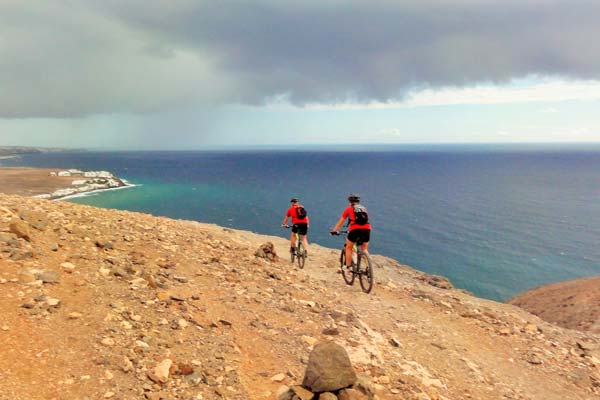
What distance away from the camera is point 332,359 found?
245 inches

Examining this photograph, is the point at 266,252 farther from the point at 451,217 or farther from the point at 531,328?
the point at 451,217

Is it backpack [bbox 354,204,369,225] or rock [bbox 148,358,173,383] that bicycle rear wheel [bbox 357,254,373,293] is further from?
rock [bbox 148,358,173,383]

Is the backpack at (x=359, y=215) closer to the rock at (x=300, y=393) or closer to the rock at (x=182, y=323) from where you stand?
the rock at (x=182, y=323)

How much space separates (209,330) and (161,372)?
181 cm

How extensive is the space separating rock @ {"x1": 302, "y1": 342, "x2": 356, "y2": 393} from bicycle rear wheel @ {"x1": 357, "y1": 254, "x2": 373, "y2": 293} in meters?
7.24

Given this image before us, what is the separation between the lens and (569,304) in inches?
982

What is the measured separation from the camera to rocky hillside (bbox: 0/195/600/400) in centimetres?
611

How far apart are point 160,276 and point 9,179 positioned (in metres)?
125

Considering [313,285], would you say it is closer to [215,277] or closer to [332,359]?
[215,277]

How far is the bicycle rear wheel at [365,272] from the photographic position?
44.1 ft

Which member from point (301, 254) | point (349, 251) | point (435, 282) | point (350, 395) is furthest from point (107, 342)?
point (435, 282)

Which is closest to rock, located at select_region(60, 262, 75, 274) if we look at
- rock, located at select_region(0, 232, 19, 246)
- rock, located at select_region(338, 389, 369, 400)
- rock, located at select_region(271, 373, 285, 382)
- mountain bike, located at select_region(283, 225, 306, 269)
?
rock, located at select_region(0, 232, 19, 246)

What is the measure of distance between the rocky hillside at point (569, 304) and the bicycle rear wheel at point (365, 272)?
45.3 ft

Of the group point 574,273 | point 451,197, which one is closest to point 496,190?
point 451,197
